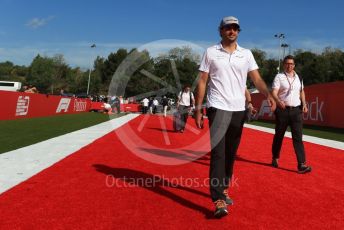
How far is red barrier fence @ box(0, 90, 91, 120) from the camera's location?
19.3 meters

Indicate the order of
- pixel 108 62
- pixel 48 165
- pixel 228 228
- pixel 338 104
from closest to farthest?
pixel 228 228, pixel 48 165, pixel 338 104, pixel 108 62

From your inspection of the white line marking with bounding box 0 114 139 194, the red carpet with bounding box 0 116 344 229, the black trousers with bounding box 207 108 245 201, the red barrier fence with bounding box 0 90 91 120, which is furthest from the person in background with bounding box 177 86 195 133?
the black trousers with bounding box 207 108 245 201

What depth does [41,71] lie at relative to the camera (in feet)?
347

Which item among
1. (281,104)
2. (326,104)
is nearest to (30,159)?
(281,104)

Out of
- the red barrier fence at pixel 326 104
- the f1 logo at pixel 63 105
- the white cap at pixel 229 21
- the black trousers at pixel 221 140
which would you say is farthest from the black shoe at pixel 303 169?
the f1 logo at pixel 63 105

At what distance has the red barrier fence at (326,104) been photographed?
21562 millimetres

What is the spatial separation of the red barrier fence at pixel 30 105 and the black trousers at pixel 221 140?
16.4 m

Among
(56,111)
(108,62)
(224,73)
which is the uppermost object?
(108,62)

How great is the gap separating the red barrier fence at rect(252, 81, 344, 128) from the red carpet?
1446cm

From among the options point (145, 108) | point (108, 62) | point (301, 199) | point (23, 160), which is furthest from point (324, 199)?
point (108, 62)

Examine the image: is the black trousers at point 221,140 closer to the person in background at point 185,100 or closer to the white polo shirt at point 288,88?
the white polo shirt at point 288,88

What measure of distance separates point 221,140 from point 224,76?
27.6 inches

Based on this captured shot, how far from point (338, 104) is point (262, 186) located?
1739cm

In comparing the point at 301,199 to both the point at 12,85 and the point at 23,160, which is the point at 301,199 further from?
the point at 12,85
